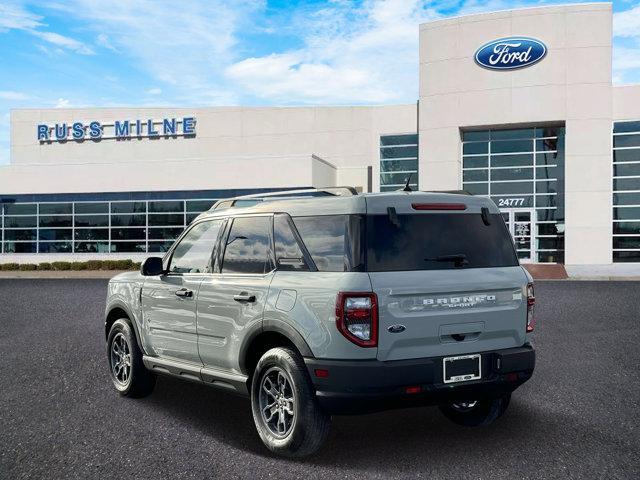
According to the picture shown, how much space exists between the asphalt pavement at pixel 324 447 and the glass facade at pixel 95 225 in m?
30.8

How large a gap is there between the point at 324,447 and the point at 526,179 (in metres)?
32.5

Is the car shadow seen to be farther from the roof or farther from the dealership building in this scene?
the dealership building

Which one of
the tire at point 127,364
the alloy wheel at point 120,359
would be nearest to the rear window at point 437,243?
the tire at point 127,364

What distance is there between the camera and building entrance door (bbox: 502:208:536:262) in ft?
116

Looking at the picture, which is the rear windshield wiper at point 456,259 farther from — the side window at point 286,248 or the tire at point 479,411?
the tire at point 479,411

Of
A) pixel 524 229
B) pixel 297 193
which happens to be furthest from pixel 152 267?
pixel 524 229

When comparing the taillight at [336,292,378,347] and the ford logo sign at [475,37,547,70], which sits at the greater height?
the ford logo sign at [475,37,547,70]

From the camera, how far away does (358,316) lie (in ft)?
16.3

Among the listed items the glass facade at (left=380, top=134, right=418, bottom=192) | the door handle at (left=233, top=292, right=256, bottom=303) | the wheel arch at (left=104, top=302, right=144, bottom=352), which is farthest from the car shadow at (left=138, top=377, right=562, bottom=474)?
the glass facade at (left=380, top=134, right=418, bottom=192)

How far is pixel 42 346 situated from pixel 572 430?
7860 mm

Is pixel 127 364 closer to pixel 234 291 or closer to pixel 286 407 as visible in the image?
pixel 234 291

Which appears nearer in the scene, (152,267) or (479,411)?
(479,411)

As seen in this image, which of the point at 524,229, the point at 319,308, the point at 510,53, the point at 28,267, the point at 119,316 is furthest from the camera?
the point at 28,267

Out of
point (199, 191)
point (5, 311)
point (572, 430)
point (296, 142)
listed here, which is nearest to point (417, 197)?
point (572, 430)
